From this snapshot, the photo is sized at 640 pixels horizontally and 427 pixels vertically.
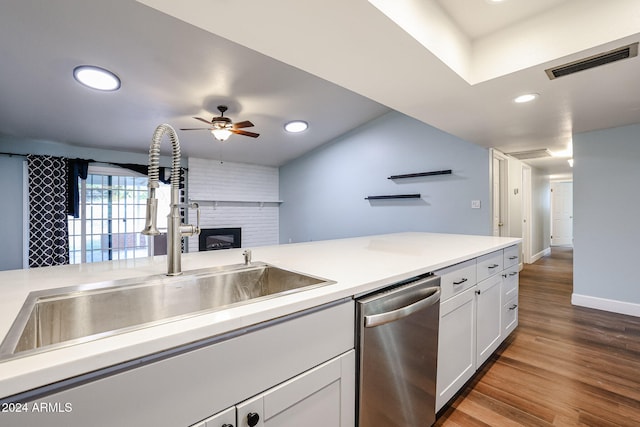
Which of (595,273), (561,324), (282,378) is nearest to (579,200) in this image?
(595,273)

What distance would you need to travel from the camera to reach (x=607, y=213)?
3203 millimetres

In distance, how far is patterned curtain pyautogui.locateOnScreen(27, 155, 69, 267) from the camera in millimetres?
4066

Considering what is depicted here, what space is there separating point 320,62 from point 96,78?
2.66 m

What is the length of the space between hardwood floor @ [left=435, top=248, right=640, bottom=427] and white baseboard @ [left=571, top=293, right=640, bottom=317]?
4.0 inches

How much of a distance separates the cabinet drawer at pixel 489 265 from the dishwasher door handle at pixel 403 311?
0.66 m

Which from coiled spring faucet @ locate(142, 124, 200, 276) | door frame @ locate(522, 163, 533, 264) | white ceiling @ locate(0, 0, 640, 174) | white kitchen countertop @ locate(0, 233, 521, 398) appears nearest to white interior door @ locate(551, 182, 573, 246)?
door frame @ locate(522, 163, 533, 264)

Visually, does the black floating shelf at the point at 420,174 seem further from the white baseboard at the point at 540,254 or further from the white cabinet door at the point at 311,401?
the white cabinet door at the point at 311,401

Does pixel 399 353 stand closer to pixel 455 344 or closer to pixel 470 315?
pixel 455 344

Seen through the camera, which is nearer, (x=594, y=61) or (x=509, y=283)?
(x=594, y=61)

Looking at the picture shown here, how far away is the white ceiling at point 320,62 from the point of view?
1.50m

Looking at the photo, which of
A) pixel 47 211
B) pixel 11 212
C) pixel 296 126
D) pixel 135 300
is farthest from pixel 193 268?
pixel 11 212

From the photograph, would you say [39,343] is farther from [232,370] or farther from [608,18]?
[608,18]

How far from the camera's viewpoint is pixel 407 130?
4.66m

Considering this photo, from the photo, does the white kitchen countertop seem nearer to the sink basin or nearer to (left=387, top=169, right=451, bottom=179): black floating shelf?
the sink basin
